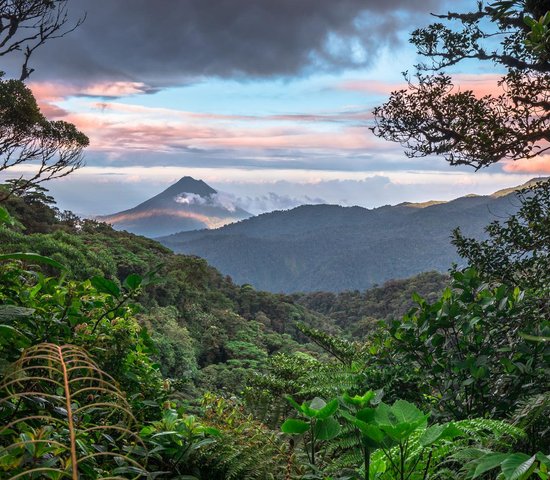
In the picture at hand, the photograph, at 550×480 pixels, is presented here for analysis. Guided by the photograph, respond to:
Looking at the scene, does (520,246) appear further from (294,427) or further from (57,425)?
(57,425)

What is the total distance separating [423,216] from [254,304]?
10817cm

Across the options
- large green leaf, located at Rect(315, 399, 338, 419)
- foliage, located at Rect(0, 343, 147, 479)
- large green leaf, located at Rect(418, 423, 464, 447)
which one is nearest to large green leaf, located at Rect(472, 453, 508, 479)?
large green leaf, located at Rect(418, 423, 464, 447)

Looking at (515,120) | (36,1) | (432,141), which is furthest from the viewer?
(36,1)

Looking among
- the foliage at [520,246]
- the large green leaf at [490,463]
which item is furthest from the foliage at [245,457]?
the foliage at [520,246]

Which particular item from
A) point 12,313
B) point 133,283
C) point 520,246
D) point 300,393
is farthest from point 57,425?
point 520,246

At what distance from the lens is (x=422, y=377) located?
242cm

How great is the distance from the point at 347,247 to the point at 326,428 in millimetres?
127153

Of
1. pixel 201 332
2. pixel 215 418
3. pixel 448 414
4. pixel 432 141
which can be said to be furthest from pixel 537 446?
pixel 201 332

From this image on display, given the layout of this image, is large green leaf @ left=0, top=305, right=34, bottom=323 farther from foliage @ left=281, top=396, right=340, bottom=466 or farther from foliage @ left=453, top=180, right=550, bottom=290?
foliage @ left=453, top=180, right=550, bottom=290

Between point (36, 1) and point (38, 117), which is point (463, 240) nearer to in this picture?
point (36, 1)

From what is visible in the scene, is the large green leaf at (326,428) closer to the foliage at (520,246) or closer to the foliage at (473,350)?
the foliage at (473,350)

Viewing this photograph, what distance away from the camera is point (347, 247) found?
127000 millimetres

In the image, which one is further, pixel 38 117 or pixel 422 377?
pixel 38 117

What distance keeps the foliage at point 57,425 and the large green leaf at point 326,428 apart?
0.38m
